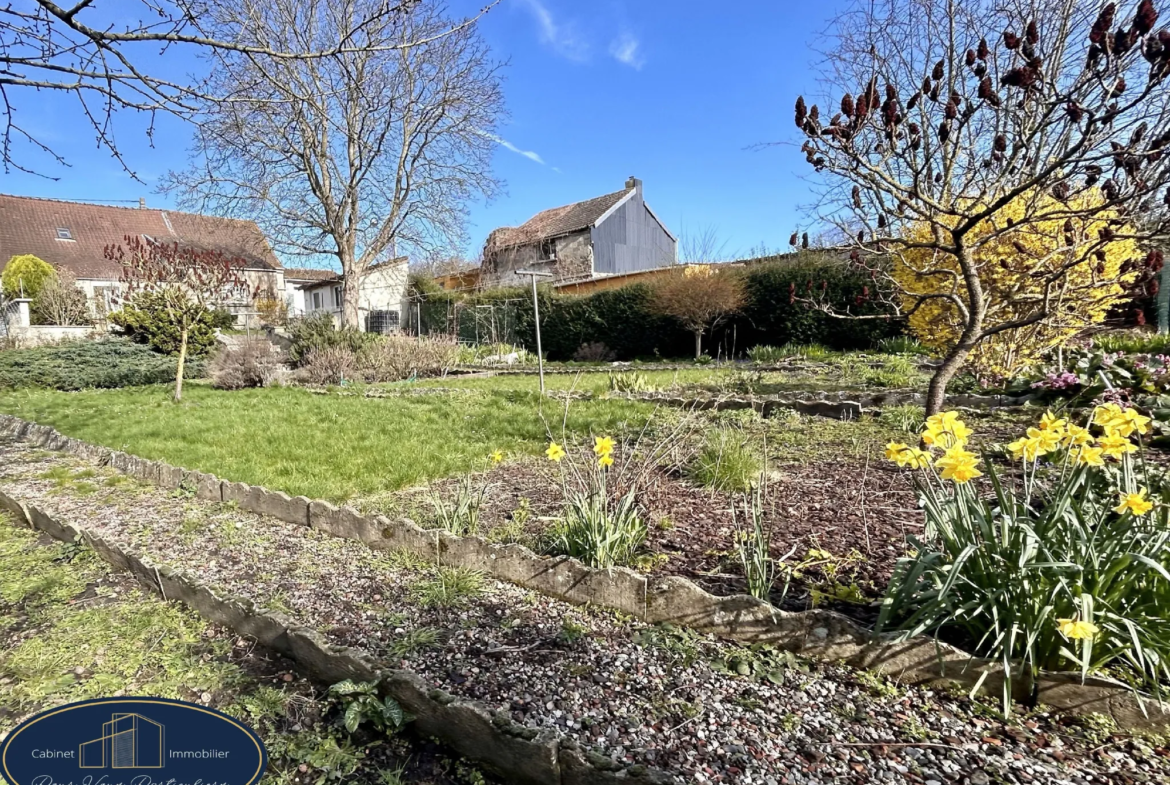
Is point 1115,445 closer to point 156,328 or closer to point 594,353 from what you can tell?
point 594,353

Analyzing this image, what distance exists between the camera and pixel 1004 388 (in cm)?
550

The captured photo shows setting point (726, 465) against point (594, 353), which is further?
point (594, 353)

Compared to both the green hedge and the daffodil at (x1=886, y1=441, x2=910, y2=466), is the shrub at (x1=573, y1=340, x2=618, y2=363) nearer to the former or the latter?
the green hedge

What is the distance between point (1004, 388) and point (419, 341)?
10845 mm

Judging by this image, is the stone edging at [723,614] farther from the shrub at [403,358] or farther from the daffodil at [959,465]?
the shrub at [403,358]

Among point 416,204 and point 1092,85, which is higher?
point 416,204

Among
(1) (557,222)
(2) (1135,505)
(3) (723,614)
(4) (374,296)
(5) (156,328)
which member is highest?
(1) (557,222)

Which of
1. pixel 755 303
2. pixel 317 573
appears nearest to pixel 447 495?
pixel 317 573

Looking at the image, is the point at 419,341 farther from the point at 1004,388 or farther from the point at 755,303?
the point at 1004,388

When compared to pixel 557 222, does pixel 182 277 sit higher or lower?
lower

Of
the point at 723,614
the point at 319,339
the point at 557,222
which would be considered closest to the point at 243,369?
the point at 319,339

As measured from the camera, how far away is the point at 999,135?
356 centimetres

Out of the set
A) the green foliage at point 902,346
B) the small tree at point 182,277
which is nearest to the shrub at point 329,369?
the small tree at point 182,277

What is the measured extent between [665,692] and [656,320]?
1498 centimetres
